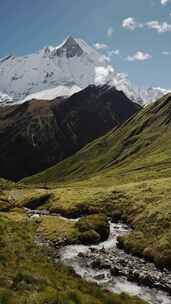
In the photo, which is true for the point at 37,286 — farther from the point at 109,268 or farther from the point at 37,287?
the point at 109,268

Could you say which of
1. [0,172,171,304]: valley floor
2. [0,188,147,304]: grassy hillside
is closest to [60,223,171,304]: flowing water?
[0,172,171,304]: valley floor

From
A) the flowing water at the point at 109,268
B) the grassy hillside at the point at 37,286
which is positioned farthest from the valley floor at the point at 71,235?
the flowing water at the point at 109,268

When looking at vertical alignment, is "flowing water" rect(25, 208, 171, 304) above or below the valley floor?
below

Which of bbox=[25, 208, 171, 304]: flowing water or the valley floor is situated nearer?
the valley floor

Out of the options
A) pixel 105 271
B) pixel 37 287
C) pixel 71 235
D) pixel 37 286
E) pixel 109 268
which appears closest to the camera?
pixel 37 287

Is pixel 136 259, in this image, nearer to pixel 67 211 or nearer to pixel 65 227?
pixel 65 227

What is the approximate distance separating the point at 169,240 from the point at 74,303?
30377 millimetres

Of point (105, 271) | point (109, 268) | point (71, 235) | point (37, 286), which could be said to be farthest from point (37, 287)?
point (71, 235)

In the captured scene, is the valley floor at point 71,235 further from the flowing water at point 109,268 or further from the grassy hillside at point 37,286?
the flowing water at point 109,268

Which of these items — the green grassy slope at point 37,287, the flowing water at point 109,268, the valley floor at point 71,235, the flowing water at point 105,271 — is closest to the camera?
the green grassy slope at point 37,287

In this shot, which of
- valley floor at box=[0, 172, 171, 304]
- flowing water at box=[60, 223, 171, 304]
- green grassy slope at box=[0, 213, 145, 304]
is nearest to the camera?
green grassy slope at box=[0, 213, 145, 304]

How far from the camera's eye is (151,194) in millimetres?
81062

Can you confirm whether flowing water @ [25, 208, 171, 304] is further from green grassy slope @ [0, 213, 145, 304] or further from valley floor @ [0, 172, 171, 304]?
green grassy slope @ [0, 213, 145, 304]

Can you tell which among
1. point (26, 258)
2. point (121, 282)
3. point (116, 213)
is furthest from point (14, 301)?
point (116, 213)
